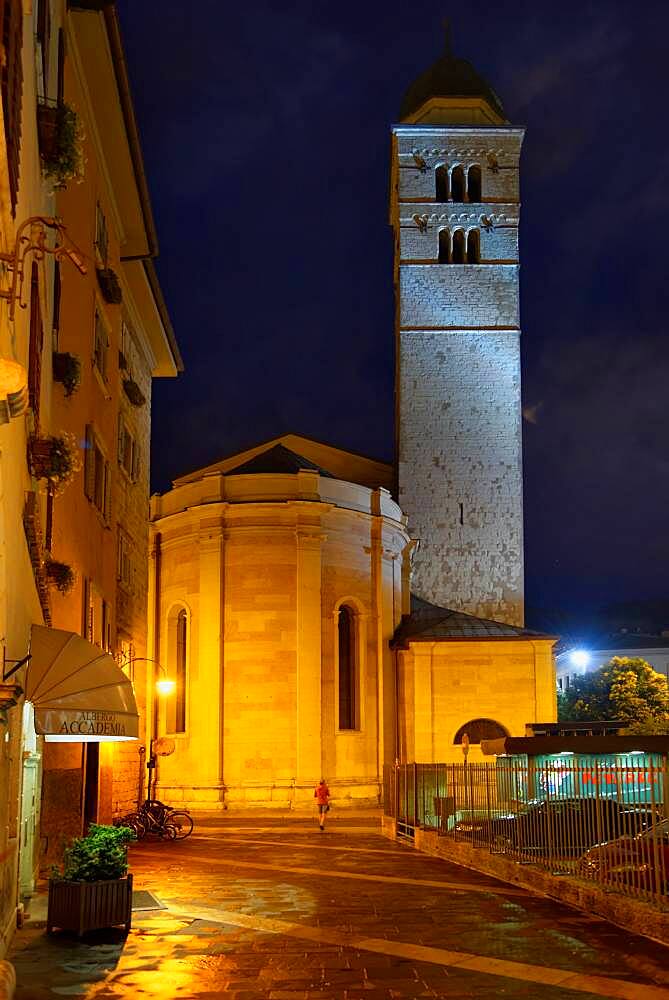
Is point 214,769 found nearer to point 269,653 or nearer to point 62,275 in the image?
point 269,653

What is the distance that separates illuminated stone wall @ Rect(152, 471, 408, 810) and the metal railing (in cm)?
1174

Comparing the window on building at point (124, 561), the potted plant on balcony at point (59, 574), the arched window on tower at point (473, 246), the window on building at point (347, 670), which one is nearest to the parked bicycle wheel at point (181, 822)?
the window on building at point (124, 561)

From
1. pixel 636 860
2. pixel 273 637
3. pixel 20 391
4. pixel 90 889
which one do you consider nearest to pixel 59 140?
pixel 20 391

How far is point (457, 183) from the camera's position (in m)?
52.9

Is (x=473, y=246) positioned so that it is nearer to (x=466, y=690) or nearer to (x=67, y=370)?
(x=466, y=690)

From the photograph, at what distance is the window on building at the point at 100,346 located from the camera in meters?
22.8

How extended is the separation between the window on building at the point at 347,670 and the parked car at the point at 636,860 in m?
23.4

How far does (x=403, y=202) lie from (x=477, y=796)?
35.3 m

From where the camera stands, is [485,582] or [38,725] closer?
[38,725]

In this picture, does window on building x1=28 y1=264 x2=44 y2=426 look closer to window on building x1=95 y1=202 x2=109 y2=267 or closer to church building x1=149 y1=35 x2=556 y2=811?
window on building x1=95 y1=202 x2=109 y2=267

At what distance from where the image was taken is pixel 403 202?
2048 inches

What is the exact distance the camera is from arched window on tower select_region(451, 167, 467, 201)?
52.6 meters

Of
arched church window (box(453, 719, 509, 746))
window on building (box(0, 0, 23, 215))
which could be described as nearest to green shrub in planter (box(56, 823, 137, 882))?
window on building (box(0, 0, 23, 215))

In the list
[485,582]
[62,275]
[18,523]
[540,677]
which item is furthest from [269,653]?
[18,523]
